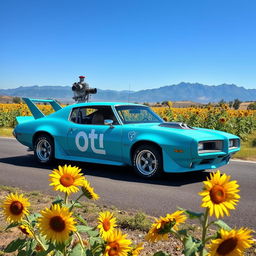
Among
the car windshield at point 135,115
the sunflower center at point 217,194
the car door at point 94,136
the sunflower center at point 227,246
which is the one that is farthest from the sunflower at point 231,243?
the car windshield at point 135,115

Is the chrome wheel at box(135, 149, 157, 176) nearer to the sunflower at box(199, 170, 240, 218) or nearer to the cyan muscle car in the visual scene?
the cyan muscle car

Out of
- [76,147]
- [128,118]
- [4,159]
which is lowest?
[4,159]

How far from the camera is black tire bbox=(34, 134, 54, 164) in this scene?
24.9 ft

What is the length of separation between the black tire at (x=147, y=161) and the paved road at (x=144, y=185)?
166 millimetres

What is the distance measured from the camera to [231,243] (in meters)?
1.46

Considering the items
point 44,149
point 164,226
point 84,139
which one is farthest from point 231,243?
point 44,149

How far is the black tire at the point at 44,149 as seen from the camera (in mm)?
7602

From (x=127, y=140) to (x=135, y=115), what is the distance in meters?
0.93

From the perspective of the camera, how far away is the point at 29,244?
1996mm

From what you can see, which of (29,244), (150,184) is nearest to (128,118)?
(150,184)

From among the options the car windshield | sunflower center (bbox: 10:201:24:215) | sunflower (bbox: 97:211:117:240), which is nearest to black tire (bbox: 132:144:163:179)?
the car windshield

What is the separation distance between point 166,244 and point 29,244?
63.0 inches

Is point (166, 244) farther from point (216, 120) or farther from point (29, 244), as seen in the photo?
point (216, 120)

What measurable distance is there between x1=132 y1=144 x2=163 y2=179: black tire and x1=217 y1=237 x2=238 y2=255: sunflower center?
15.3 ft
